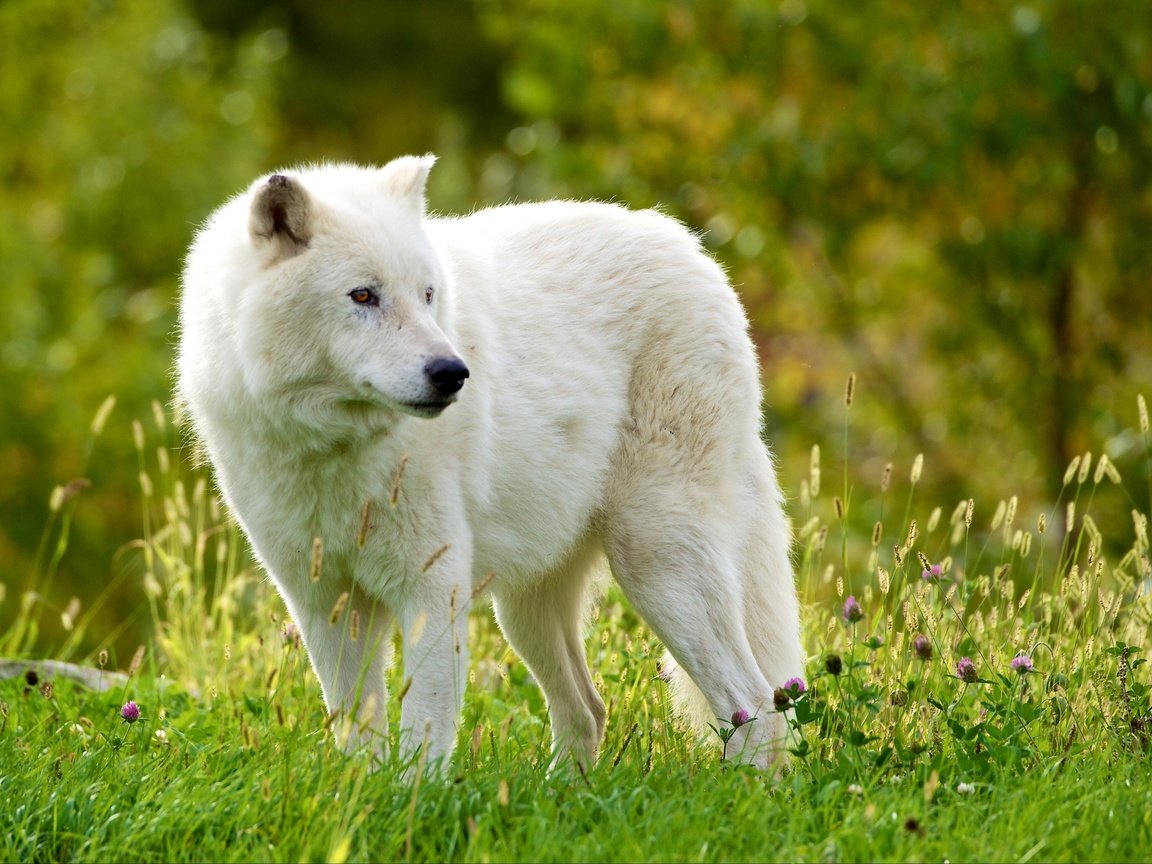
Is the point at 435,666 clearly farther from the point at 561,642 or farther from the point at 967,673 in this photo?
the point at 967,673

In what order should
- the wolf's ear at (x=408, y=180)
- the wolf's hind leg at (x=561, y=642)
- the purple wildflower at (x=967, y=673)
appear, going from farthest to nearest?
the wolf's hind leg at (x=561, y=642), the wolf's ear at (x=408, y=180), the purple wildflower at (x=967, y=673)

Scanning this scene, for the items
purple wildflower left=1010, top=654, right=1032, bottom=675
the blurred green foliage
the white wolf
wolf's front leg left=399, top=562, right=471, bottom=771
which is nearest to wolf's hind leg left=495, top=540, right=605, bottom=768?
the white wolf

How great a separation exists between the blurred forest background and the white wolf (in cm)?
258

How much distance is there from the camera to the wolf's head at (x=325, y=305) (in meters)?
3.92

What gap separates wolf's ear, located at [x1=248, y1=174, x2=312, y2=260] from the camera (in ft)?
13.0

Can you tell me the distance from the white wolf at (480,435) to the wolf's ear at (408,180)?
2 cm

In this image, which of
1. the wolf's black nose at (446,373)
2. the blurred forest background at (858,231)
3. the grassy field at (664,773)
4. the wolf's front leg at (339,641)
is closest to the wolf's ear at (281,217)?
the wolf's black nose at (446,373)

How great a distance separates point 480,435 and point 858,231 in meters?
6.17

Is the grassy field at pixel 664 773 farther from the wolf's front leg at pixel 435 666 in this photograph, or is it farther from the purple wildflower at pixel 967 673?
the wolf's front leg at pixel 435 666

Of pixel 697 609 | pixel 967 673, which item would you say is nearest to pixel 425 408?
pixel 697 609

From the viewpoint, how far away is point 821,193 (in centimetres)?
965

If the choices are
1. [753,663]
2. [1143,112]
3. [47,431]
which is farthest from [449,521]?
[47,431]

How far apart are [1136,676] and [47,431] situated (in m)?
9.73

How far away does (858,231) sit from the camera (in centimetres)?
989
